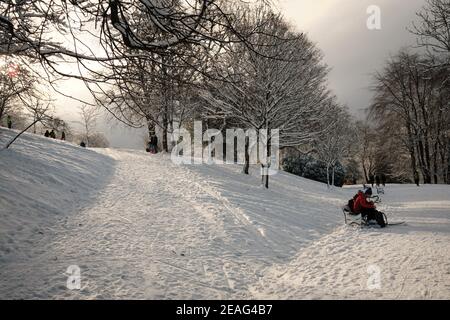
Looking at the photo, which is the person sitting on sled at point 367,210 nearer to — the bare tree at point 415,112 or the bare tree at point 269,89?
the bare tree at point 269,89

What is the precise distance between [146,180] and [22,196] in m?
5.72

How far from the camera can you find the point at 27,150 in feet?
46.0

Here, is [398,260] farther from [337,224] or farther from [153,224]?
[153,224]

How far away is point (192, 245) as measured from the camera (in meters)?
6.90

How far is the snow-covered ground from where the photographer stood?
4859 mm

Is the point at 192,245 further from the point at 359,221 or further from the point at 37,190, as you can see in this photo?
the point at 37,190

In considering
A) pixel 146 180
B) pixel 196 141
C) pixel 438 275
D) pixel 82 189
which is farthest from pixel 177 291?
pixel 196 141

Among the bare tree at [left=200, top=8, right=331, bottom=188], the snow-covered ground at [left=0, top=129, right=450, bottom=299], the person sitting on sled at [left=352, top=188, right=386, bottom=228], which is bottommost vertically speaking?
the snow-covered ground at [left=0, top=129, right=450, bottom=299]

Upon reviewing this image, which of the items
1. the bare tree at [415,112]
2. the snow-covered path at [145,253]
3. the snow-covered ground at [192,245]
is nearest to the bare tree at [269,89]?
the snow-covered ground at [192,245]

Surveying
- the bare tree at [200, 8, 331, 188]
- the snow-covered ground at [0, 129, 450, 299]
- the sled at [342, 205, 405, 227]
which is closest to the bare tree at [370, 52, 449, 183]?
the bare tree at [200, 8, 331, 188]

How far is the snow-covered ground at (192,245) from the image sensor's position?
4859 mm

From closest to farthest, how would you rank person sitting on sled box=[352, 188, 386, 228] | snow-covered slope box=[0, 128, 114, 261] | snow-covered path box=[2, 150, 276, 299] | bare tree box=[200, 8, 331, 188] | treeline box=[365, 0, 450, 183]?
snow-covered path box=[2, 150, 276, 299]
snow-covered slope box=[0, 128, 114, 261]
person sitting on sled box=[352, 188, 386, 228]
bare tree box=[200, 8, 331, 188]
treeline box=[365, 0, 450, 183]

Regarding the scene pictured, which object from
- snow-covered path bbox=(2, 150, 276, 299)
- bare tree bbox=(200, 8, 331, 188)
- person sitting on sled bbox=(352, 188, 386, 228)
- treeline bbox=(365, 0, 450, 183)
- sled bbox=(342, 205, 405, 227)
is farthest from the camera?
treeline bbox=(365, 0, 450, 183)

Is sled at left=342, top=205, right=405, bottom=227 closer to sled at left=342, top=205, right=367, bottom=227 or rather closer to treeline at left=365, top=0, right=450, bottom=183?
sled at left=342, top=205, right=367, bottom=227
